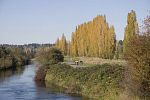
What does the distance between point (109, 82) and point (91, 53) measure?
3716 centimetres

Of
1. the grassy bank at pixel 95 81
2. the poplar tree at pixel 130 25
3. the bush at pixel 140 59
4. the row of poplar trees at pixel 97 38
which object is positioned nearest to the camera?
the bush at pixel 140 59

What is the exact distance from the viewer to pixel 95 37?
67.9m

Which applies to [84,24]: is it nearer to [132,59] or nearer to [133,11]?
[133,11]

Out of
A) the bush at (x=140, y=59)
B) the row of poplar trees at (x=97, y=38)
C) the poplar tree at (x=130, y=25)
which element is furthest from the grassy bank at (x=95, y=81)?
the row of poplar trees at (x=97, y=38)

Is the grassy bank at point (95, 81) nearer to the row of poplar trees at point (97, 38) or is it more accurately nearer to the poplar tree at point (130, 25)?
the poplar tree at point (130, 25)

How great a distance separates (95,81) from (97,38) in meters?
32.9

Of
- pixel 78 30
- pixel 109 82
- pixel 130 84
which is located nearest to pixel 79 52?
pixel 78 30

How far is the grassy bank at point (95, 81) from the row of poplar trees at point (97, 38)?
1287cm

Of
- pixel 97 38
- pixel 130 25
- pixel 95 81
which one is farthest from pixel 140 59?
pixel 97 38

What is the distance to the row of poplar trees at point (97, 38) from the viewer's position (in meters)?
61.6

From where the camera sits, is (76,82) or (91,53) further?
(91,53)

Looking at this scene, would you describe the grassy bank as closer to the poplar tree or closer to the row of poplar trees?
the poplar tree

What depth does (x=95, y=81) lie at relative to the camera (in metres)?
34.7

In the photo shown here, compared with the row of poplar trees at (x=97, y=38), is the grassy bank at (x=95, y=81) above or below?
below
